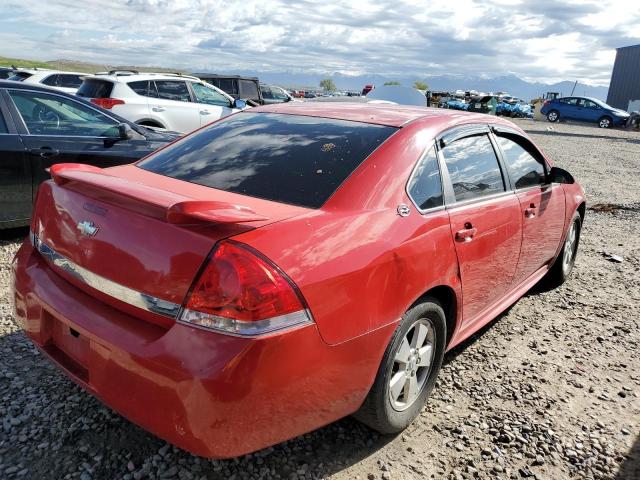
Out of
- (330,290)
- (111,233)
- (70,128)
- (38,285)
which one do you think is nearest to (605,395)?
(330,290)

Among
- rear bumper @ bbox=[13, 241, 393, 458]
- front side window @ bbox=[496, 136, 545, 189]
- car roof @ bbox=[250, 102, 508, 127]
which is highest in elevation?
car roof @ bbox=[250, 102, 508, 127]

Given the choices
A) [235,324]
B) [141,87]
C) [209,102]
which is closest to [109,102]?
[141,87]

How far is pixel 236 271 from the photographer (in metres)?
1.80

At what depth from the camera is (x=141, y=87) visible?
32.6 ft

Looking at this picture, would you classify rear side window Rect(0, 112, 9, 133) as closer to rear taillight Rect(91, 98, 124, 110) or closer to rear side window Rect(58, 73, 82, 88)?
rear taillight Rect(91, 98, 124, 110)

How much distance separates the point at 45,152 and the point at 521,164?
4.20m

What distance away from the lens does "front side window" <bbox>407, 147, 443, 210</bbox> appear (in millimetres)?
2543

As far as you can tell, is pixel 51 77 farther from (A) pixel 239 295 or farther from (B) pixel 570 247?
(A) pixel 239 295

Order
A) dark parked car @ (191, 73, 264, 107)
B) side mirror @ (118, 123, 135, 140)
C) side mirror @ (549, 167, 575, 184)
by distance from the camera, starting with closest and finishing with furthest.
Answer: side mirror @ (549, 167, 575, 184) → side mirror @ (118, 123, 135, 140) → dark parked car @ (191, 73, 264, 107)

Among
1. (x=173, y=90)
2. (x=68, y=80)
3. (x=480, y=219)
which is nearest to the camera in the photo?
(x=480, y=219)

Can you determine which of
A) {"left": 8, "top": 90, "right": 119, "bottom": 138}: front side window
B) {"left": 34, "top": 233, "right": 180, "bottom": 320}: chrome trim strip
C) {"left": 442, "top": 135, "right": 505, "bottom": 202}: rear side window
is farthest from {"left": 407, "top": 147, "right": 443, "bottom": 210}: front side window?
{"left": 8, "top": 90, "right": 119, "bottom": 138}: front side window

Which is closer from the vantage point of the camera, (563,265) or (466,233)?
(466,233)

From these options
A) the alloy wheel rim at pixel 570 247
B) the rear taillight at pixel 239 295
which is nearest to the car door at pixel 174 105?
the alloy wheel rim at pixel 570 247

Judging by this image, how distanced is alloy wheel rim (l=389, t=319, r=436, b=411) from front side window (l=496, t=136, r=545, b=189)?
144 centimetres
